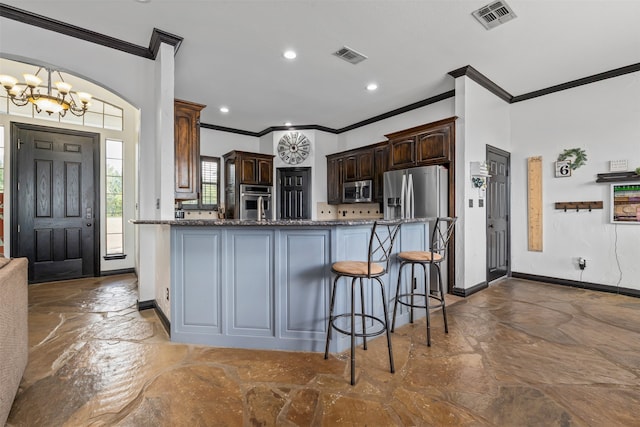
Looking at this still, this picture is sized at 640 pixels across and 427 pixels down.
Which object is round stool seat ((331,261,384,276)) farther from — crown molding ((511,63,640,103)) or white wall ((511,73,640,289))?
crown molding ((511,63,640,103))

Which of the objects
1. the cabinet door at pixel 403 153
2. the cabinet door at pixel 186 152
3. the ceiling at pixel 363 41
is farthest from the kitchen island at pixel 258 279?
the cabinet door at pixel 403 153

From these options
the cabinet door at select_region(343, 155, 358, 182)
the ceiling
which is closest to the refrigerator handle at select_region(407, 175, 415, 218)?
the ceiling

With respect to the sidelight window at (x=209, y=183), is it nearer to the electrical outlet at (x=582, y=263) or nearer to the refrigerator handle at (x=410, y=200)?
the refrigerator handle at (x=410, y=200)

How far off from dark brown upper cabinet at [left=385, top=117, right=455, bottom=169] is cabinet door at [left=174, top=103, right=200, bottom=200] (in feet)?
9.68

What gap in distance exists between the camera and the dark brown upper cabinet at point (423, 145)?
4.00 meters

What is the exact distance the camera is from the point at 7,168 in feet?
14.1

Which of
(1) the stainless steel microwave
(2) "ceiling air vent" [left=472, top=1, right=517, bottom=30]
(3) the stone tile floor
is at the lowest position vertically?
(3) the stone tile floor

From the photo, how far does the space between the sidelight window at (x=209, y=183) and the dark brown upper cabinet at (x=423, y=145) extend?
12.0 feet

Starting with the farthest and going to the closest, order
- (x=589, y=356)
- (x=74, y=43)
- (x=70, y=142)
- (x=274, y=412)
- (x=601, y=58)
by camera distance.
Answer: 1. (x=70, y=142)
2. (x=601, y=58)
3. (x=74, y=43)
4. (x=589, y=356)
5. (x=274, y=412)

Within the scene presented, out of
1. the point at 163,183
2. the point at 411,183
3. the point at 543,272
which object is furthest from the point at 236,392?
the point at 543,272

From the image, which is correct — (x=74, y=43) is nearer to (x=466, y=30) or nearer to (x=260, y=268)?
(x=260, y=268)

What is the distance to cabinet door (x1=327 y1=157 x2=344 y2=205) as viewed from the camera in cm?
619

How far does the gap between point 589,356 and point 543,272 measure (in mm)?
2624

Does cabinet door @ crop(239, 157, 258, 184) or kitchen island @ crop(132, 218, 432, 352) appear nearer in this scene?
kitchen island @ crop(132, 218, 432, 352)
